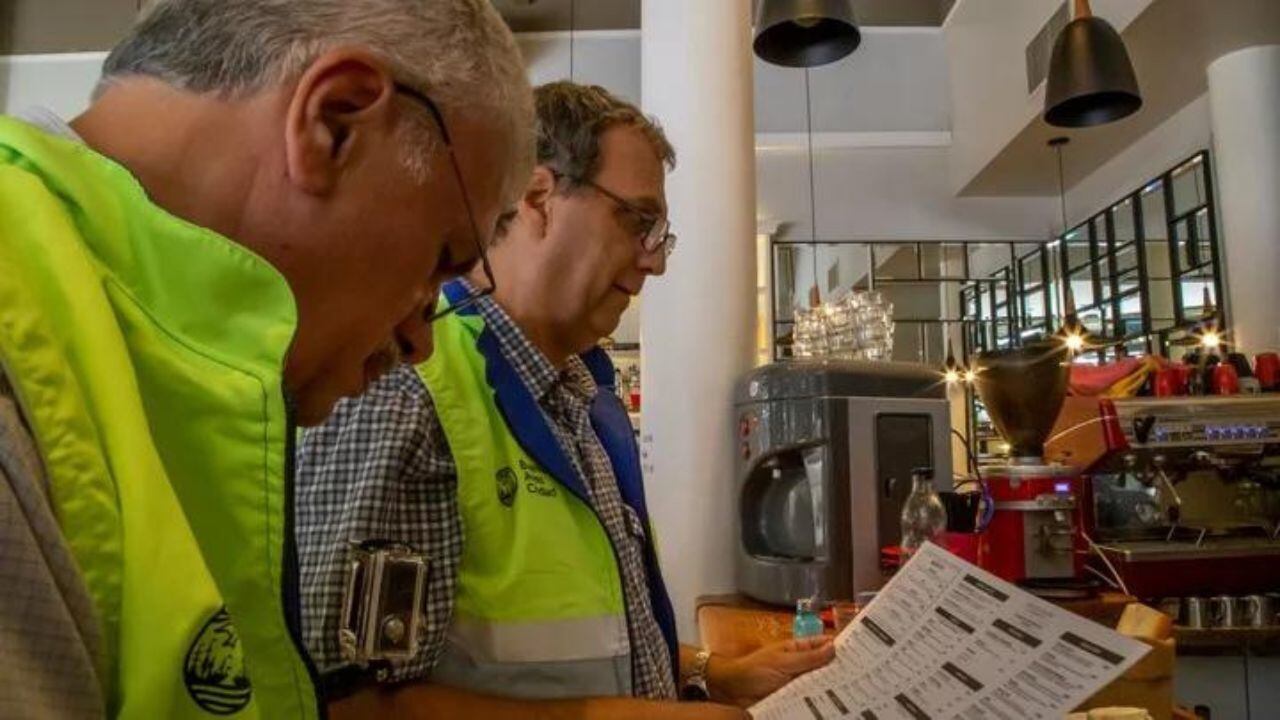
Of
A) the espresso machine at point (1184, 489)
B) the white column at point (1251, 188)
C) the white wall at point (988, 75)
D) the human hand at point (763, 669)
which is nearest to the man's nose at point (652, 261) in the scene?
the human hand at point (763, 669)

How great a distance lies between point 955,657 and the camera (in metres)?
0.88

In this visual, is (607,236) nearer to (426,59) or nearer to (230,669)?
(426,59)

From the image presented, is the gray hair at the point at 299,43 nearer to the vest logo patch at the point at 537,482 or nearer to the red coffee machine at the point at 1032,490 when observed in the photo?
the vest logo patch at the point at 537,482

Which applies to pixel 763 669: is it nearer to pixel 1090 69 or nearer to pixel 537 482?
pixel 537 482

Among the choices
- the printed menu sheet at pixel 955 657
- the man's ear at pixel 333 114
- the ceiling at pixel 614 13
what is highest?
the ceiling at pixel 614 13

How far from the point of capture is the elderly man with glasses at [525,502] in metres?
0.83

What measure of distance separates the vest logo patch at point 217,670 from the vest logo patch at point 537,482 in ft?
1.93

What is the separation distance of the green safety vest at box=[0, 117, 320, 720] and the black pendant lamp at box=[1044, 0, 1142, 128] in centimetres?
326

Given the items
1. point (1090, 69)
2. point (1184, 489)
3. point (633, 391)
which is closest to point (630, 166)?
point (1184, 489)

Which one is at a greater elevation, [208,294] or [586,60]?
[586,60]

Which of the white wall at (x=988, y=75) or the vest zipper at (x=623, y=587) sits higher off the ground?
the white wall at (x=988, y=75)

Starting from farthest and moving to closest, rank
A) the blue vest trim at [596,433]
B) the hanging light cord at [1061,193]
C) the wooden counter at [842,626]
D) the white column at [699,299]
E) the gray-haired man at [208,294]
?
the hanging light cord at [1061,193] → the white column at [699,299] → the wooden counter at [842,626] → the blue vest trim at [596,433] → the gray-haired man at [208,294]

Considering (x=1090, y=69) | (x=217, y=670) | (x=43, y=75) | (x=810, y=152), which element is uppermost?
(x=43, y=75)

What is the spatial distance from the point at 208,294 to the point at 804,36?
9.16 feet
